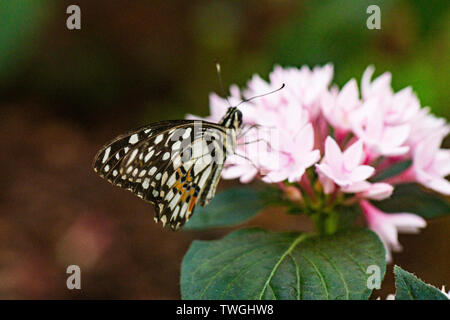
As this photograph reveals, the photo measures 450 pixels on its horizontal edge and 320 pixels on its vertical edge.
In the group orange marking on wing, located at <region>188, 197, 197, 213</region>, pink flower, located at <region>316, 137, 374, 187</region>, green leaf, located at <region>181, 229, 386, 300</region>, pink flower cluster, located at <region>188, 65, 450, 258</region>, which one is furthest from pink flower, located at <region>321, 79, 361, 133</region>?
orange marking on wing, located at <region>188, 197, 197, 213</region>

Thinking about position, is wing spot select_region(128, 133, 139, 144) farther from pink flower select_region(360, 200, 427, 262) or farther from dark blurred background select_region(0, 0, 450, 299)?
dark blurred background select_region(0, 0, 450, 299)

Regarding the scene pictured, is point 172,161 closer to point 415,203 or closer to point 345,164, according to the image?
point 345,164

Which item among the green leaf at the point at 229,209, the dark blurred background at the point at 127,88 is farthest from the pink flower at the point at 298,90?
the dark blurred background at the point at 127,88

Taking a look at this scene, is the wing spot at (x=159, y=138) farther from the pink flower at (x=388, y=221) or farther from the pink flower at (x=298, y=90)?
the pink flower at (x=388, y=221)

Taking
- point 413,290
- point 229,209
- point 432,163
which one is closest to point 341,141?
point 432,163

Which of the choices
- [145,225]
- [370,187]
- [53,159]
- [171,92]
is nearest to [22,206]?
[53,159]
